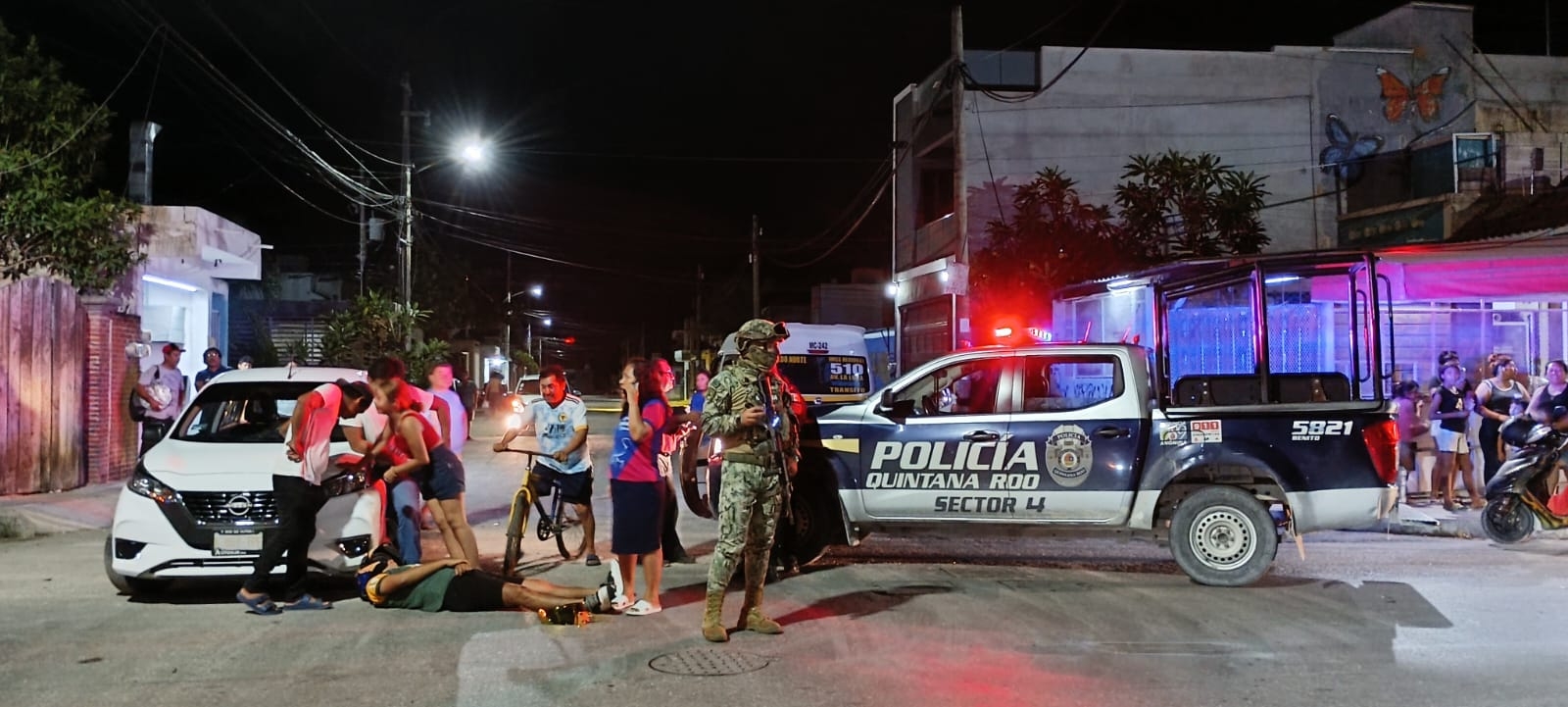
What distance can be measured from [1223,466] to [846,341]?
40.1 feet

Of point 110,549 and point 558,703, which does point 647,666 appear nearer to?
point 558,703

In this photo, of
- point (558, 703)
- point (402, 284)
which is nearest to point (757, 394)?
point (558, 703)

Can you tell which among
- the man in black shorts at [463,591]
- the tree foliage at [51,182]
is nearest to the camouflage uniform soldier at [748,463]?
the man in black shorts at [463,591]

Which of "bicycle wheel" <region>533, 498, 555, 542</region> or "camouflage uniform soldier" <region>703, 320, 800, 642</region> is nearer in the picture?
"camouflage uniform soldier" <region>703, 320, 800, 642</region>

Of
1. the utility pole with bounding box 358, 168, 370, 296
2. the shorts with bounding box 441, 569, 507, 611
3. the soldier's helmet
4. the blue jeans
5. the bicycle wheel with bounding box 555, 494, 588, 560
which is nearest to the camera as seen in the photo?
the soldier's helmet

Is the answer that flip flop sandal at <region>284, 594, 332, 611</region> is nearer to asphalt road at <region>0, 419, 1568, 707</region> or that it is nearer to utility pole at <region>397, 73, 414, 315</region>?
asphalt road at <region>0, 419, 1568, 707</region>

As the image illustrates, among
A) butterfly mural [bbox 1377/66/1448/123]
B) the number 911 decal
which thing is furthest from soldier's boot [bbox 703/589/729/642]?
butterfly mural [bbox 1377/66/1448/123]

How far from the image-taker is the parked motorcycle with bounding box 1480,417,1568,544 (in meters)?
9.57

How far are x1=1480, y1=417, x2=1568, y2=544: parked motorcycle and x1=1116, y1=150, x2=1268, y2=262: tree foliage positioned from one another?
28.8 ft

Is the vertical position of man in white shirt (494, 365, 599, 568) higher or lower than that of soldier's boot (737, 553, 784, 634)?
higher

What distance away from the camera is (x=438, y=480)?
7.67m

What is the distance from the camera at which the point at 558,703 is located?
514 centimetres

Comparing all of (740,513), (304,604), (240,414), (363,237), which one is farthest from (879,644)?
(363,237)

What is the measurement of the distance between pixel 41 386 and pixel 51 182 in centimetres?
268
